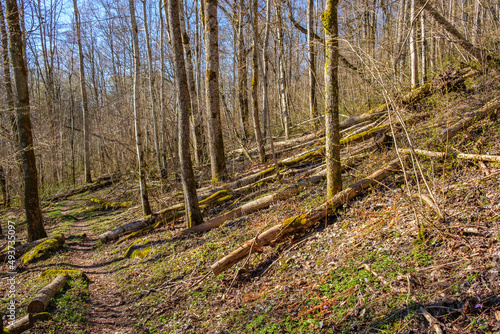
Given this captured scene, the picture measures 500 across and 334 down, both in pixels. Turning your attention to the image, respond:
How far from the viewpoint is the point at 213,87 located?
9375 millimetres

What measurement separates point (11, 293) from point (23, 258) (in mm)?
2401

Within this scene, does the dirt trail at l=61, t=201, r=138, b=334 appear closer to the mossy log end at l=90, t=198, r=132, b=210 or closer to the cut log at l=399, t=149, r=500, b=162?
the mossy log end at l=90, t=198, r=132, b=210

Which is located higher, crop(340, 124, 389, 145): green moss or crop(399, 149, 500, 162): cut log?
crop(340, 124, 389, 145): green moss

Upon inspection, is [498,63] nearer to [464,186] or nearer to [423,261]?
[464,186]

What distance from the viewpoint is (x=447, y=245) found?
334 centimetres

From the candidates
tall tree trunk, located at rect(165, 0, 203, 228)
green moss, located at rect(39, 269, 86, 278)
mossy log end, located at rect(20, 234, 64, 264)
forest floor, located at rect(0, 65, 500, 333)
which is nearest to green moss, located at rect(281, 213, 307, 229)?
forest floor, located at rect(0, 65, 500, 333)

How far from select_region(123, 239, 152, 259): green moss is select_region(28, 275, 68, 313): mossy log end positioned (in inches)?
63.7

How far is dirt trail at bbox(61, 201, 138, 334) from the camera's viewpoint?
181 inches

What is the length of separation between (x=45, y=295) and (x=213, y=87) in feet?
22.6

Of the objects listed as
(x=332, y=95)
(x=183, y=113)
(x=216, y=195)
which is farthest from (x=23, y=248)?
(x=332, y=95)

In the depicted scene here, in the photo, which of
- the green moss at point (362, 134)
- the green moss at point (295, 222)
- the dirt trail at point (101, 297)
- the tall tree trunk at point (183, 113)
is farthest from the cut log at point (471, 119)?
the dirt trail at point (101, 297)

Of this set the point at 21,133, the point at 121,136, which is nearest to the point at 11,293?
the point at 21,133

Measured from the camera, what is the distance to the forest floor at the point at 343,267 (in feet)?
9.47

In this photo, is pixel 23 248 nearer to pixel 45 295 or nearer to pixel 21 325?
pixel 45 295
